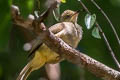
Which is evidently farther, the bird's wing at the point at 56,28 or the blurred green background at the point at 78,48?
the blurred green background at the point at 78,48

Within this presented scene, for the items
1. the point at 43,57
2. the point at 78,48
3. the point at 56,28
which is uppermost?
the point at 56,28

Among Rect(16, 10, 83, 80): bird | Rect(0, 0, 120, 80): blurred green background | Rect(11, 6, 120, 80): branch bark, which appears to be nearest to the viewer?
Rect(11, 6, 120, 80): branch bark

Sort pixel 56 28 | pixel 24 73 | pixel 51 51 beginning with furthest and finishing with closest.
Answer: pixel 56 28 → pixel 51 51 → pixel 24 73

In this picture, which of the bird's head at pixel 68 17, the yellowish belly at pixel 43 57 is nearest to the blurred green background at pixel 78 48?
the bird's head at pixel 68 17

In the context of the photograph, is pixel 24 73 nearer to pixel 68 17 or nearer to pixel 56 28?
pixel 56 28

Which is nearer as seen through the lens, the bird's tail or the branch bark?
the branch bark

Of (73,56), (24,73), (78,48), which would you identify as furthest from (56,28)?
(78,48)

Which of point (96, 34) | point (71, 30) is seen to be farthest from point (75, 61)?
point (71, 30)

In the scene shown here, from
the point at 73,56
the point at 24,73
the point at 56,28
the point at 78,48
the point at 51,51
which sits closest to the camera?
the point at 73,56

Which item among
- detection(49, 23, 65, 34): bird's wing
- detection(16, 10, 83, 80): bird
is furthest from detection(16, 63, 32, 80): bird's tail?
detection(49, 23, 65, 34): bird's wing

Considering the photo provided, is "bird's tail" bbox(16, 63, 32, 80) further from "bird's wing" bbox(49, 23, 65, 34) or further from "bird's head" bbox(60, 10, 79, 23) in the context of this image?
"bird's head" bbox(60, 10, 79, 23)

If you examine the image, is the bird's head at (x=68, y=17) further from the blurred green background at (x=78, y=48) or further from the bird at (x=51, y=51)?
the bird at (x=51, y=51)

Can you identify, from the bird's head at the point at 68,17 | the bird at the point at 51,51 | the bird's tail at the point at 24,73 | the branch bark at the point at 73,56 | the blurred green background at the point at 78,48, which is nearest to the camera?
the branch bark at the point at 73,56

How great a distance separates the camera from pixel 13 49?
4.98m
